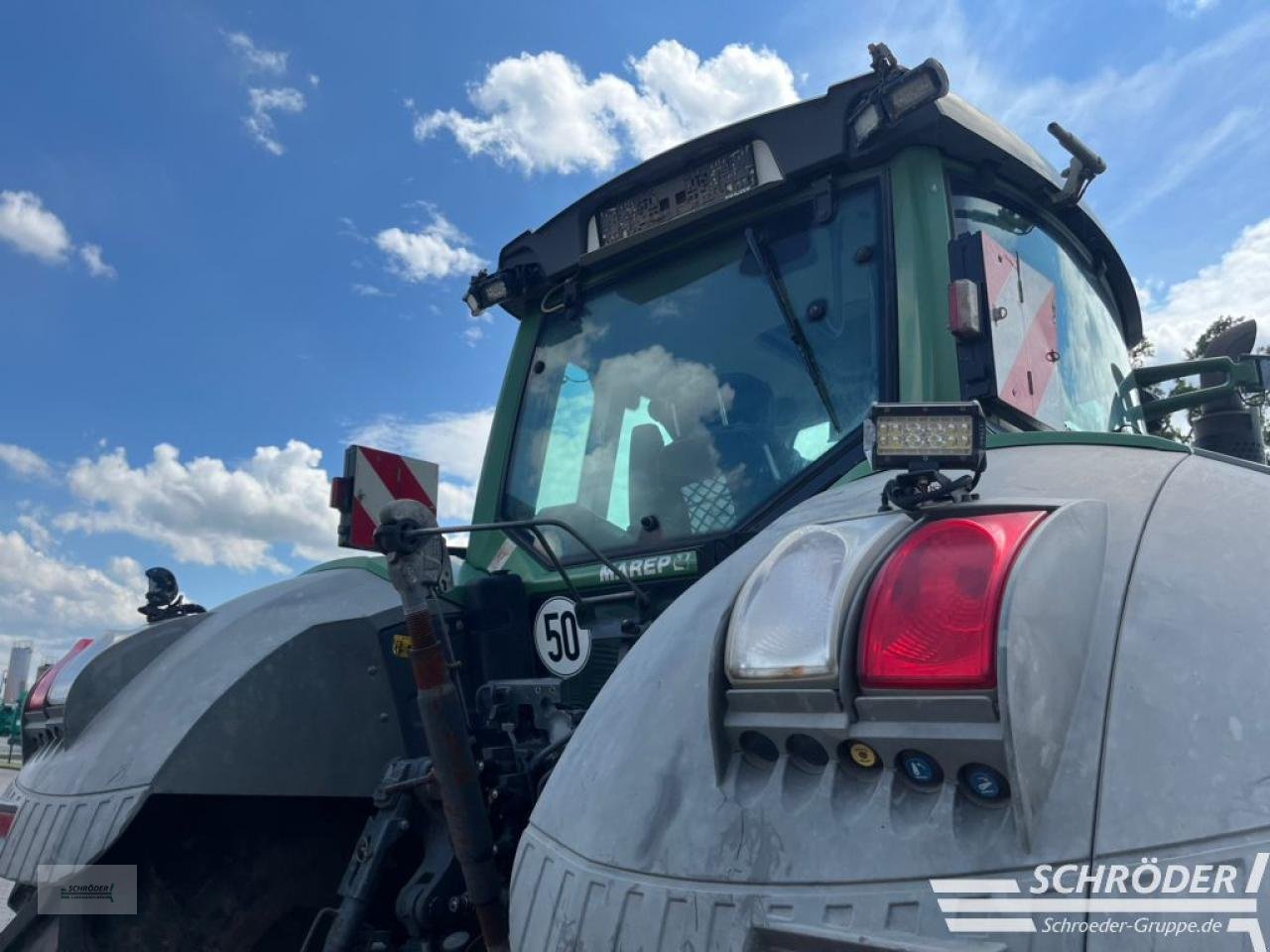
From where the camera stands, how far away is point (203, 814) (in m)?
2.52

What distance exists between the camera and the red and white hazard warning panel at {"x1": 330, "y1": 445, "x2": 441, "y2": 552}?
8.77 feet

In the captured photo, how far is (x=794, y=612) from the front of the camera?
113 cm

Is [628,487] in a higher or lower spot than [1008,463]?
higher

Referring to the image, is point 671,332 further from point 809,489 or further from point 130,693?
point 130,693

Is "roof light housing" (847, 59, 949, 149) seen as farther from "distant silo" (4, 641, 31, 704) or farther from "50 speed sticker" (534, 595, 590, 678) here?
"distant silo" (4, 641, 31, 704)

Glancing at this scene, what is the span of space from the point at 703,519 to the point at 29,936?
2038 millimetres

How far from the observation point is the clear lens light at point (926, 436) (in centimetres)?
121

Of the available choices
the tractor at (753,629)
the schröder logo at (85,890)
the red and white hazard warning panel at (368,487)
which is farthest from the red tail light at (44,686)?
the red and white hazard warning panel at (368,487)

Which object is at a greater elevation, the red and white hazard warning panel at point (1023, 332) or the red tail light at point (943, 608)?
the red and white hazard warning panel at point (1023, 332)

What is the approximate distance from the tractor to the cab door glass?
0.02 metres

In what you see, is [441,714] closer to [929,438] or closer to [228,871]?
[228,871]

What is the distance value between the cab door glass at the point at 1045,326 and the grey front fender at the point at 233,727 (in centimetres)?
183

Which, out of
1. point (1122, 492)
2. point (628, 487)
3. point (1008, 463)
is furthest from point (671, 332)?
point (1122, 492)

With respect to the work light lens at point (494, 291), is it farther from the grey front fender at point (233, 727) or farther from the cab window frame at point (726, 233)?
the grey front fender at point (233, 727)
